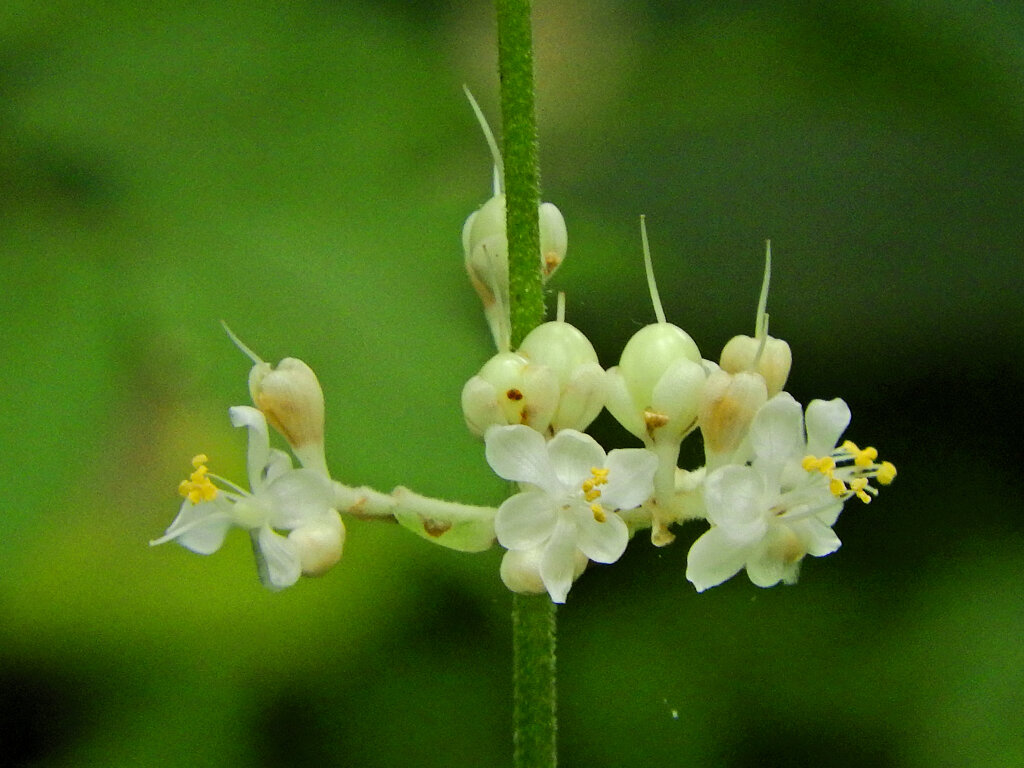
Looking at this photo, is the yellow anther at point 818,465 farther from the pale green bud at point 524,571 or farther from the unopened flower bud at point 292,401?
the unopened flower bud at point 292,401

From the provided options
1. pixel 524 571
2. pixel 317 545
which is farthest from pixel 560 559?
pixel 317 545

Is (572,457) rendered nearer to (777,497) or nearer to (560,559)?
(560,559)

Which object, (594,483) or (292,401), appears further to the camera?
(292,401)

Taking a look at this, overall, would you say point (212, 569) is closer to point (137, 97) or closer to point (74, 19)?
point (137, 97)

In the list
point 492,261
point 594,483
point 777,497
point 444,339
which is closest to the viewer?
point 594,483

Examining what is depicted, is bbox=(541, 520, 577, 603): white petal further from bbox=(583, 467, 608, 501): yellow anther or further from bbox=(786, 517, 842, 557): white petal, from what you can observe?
bbox=(786, 517, 842, 557): white petal

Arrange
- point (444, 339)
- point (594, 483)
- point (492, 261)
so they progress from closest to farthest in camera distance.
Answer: point (594, 483)
point (492, 261)
point (444, 339)
